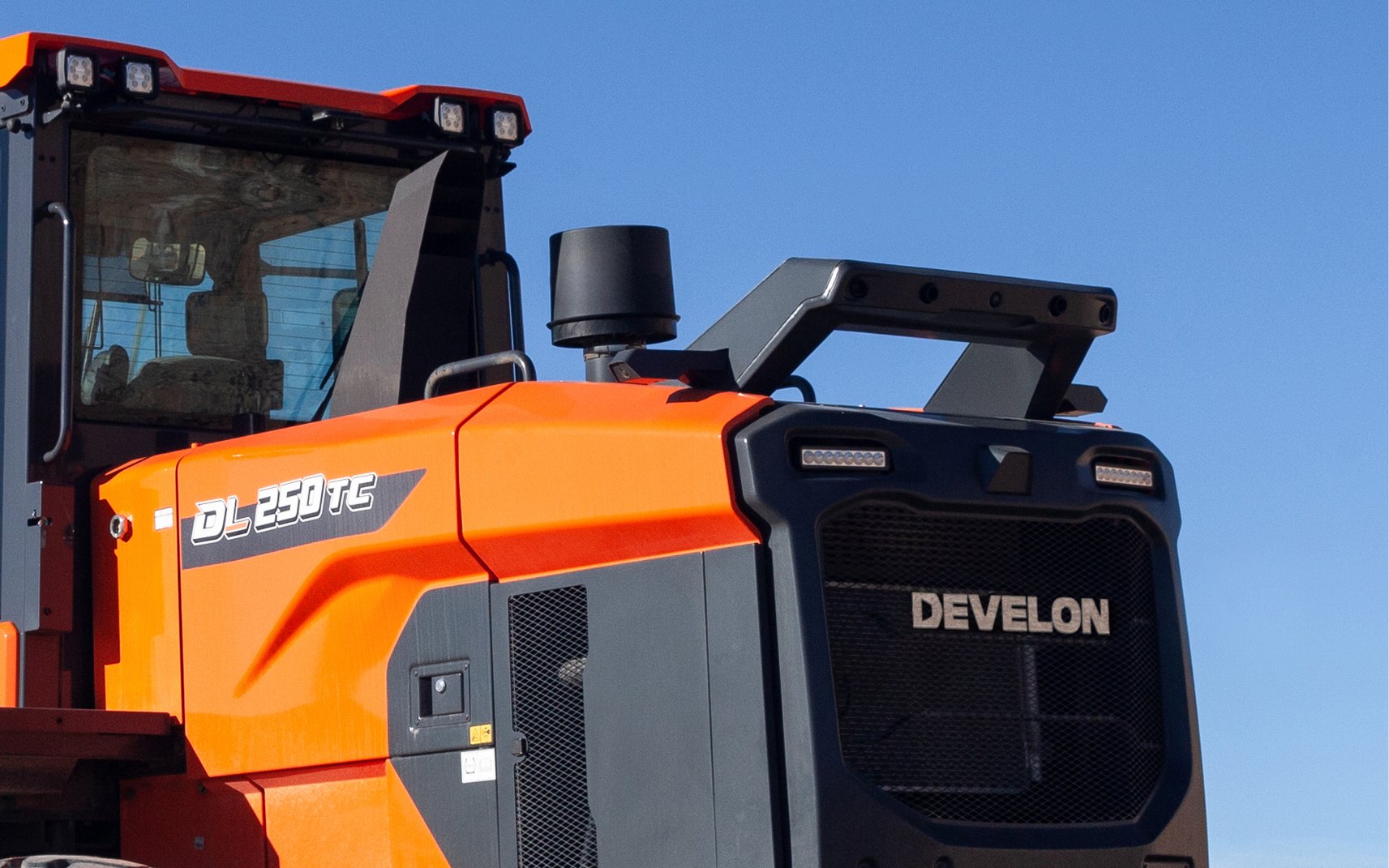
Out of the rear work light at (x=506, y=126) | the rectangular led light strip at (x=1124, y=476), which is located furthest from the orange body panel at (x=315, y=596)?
the rear work light at (x=506, y=126)

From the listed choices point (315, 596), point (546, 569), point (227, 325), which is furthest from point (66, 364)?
point (546, 569)

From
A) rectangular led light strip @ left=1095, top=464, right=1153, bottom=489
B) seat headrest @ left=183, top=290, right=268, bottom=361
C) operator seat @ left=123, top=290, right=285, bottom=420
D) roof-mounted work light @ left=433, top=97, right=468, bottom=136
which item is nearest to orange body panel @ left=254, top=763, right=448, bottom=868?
operator seat @ left=123, top=290, right=285, bottom=420

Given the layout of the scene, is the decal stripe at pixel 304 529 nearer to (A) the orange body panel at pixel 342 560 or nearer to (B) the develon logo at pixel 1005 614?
(A) the orange body panel at pixel 342 560

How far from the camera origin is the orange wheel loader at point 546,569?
4656 millimetres

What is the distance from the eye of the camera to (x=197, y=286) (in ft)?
20.5

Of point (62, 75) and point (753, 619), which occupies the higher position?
point (62, 75)

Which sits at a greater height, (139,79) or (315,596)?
(139,79)

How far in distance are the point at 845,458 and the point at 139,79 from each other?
256 centimetres

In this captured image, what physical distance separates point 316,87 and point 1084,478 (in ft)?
8.98

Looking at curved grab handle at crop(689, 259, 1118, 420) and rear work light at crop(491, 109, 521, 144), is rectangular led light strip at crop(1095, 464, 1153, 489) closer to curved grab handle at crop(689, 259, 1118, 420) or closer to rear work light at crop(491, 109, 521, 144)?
curved grab handle at crop(689, 259, 1118, 420)

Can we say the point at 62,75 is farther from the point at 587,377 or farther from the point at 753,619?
the point at 753,619

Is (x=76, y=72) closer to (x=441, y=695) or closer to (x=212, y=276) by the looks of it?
(x=212, y=276)

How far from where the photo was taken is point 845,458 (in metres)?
4.72

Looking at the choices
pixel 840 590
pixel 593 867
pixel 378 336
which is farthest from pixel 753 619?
pixel 378 336
